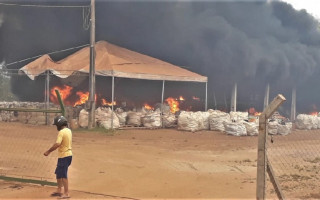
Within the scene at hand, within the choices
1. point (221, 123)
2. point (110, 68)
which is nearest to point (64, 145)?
point (110, 68)

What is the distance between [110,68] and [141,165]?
32.4 feet

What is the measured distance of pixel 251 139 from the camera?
1627 cm

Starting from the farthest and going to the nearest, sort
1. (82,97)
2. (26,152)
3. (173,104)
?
(173,104) → (82,97) → (26,152)

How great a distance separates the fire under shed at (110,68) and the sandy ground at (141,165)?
390 cm

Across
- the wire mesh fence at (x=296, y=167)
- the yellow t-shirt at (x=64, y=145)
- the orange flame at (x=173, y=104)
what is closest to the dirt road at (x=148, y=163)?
the wire mesh fence at (x=296, y=167)

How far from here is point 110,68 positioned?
749 inches

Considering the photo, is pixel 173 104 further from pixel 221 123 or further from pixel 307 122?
pixel 307 122

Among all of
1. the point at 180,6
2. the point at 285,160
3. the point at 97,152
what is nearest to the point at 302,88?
the point at 180,6

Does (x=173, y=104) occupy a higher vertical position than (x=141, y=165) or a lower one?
higher

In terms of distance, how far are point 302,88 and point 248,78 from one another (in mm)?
5546

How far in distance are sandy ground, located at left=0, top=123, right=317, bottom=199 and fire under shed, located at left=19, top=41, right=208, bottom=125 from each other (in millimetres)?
3896

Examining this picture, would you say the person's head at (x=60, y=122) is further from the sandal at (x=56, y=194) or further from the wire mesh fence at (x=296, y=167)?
the wire mesh fence at (x=296, y=167)

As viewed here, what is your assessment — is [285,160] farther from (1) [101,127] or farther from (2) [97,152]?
(1) [101,127]

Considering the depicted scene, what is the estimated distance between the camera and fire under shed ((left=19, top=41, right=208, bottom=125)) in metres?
19.5
